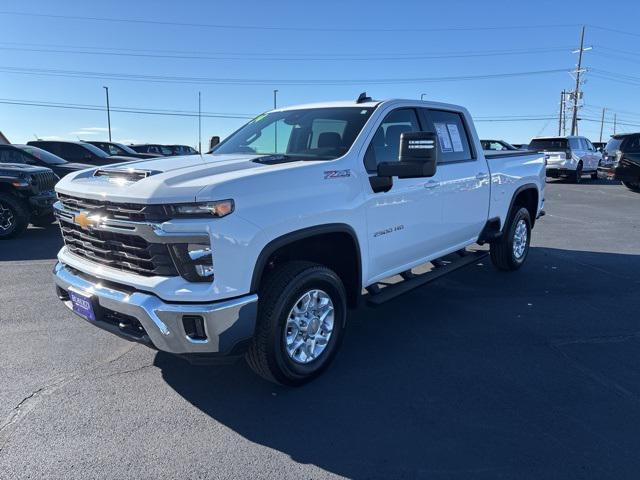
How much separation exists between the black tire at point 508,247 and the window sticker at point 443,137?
1.77m

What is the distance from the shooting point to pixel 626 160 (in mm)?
16469

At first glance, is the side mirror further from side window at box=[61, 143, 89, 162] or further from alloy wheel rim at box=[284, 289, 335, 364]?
side window at box=[61, 143, 89, 162]

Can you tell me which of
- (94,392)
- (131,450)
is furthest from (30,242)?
(131,450)

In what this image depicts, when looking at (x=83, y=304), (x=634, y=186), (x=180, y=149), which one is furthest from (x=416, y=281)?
(x=180, y=149)

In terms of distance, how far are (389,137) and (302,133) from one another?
2.53ft

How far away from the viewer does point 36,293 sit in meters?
5.61

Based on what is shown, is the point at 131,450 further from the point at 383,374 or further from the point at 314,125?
the point at 314,125

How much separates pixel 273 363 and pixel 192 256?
0.92 meters

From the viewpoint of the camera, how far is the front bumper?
2.79 meters

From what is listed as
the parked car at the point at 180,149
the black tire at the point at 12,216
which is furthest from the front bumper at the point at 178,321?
the parked car at the point at 180,149

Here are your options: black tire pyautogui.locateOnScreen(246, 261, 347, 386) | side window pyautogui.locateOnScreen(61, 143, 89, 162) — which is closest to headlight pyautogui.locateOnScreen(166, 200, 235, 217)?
black tire pyautogui.locateOnScreen(246, 261, 347, 386)

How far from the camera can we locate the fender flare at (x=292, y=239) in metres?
2.97

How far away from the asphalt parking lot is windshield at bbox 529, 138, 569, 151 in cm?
1668

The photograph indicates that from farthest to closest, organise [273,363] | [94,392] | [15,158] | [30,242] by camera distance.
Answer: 1. [15,158]
2. [30,242]
3. [94,392]
4. [273,363]
